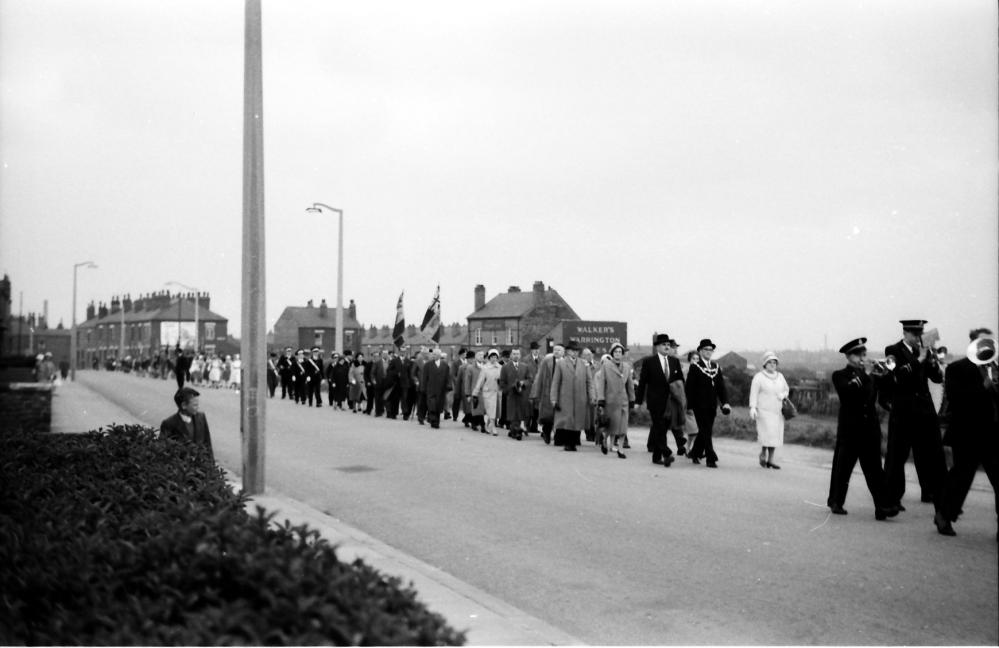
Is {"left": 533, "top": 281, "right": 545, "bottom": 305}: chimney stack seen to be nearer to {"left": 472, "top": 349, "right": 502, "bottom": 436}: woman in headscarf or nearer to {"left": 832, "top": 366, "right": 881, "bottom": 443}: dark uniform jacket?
{"left": 472, "top": 349, "right": 502, "bottom": 436}: woman in headscarf

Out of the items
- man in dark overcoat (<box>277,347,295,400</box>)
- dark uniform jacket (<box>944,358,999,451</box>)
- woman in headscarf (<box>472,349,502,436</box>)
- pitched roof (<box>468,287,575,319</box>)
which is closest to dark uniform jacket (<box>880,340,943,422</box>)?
dark uniform jacket (<box>944,358,999,451</box>)

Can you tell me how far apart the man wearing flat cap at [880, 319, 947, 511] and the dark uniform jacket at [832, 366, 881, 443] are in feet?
0.77

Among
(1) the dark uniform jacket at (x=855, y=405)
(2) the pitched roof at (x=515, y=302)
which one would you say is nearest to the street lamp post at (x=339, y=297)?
(1) the dark uniform jacket at (x=855, y=405)

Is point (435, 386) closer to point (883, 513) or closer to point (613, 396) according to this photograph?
point (613, 396)

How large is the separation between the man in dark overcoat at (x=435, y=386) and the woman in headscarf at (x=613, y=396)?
257 inches

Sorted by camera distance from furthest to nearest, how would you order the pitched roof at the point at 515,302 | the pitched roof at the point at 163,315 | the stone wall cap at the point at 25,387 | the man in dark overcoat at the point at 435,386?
the pitched roof at the point at 515,302 → the man in dark overcoat at the point at 435,386 → the pitched roof at the point at 163,315 → the stone wall cap at the point at 25,387

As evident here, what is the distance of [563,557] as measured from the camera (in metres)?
7.67

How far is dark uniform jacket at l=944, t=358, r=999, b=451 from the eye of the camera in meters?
8.44

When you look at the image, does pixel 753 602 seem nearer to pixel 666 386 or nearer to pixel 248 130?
pixel 248 130

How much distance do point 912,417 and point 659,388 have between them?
16.8 ft

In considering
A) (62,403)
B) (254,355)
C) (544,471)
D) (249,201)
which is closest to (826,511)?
(544,471)

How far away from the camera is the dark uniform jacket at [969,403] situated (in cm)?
844

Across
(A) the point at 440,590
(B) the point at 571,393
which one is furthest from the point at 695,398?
(A) the point at 440,590

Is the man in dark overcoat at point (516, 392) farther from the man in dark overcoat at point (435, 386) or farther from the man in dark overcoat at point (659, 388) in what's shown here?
the man in dark overcoat at point (659, 388)
